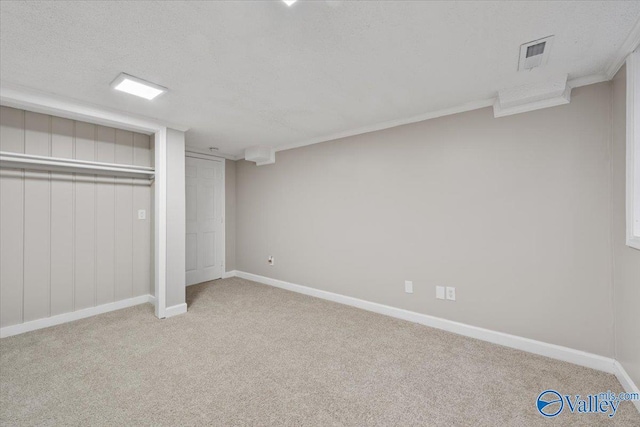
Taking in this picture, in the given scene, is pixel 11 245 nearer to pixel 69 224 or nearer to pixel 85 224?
pixel 69 224

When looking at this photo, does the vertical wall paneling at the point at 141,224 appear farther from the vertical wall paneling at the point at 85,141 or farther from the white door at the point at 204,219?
the white door at the point at 204,219

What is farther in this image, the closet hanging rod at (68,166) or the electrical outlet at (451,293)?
the electrical outlet at (451,293)

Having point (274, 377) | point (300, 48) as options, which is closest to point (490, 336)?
point (274, 377)

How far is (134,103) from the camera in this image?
258 centimetres

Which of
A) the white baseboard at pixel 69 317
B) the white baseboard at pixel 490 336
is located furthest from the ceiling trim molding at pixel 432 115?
the white baseboard at pixel 69 317

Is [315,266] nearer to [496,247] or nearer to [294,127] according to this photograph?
[294,127]

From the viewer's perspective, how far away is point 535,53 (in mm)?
1779

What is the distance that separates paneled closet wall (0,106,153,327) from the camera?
2.58m

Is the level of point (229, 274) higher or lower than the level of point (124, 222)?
lower

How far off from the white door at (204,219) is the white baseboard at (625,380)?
16.2 ft

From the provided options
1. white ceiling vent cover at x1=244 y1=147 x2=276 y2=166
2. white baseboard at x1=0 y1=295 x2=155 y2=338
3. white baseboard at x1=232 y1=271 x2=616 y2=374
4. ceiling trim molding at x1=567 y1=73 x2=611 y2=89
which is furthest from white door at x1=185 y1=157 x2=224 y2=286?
ceiling trim molding at x1=567 y1=73 x2=611 y2=89

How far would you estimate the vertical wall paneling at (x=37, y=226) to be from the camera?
2.65 metres

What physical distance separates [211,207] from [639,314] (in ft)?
16.5

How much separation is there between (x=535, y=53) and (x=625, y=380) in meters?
2.28
